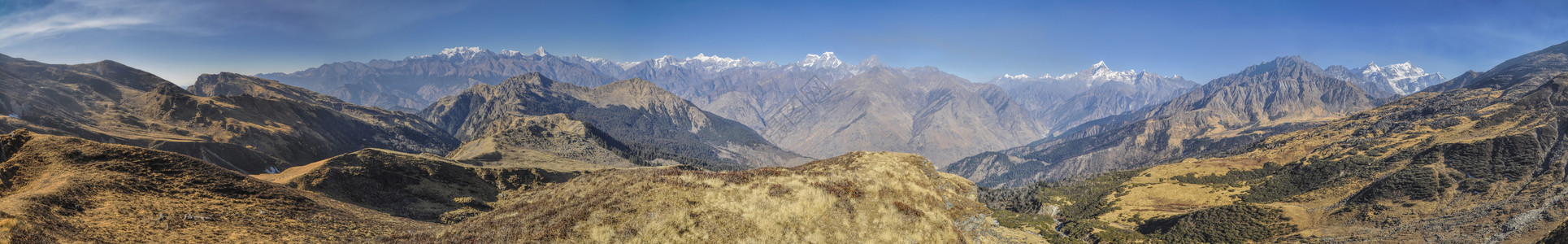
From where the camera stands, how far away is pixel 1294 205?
89.4 m

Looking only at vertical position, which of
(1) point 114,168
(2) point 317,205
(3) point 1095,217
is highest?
(1) point 114,168

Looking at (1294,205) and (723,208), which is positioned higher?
(723,208)

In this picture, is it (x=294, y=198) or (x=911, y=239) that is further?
(x=294, y=198)

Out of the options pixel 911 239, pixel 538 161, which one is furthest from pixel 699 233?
pixel 538 161

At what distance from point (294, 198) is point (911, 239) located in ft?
107

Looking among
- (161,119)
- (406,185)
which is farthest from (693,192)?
(161,119)

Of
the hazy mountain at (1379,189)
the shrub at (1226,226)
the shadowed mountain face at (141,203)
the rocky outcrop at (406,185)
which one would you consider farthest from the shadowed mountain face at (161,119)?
the hazy mountain at (1379,189)

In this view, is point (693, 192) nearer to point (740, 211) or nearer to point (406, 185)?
point (740, 211)

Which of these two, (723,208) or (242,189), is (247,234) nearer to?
(242,189)

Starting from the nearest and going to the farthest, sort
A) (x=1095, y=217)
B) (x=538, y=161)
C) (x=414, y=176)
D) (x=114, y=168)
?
1. (x=114, y=168)
2. (x=414, y=176)
3. (x=1095, y=217)
4. (x=538, y=161)

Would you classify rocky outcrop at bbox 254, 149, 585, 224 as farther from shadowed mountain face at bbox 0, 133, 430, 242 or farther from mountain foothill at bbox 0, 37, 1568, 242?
shadowed mountain face at bbox 0, 133, 430, 242

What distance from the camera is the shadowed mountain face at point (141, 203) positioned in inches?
687

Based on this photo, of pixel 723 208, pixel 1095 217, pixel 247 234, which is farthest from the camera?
pixel 1095 217

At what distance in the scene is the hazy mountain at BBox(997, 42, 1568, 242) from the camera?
65.4 m
